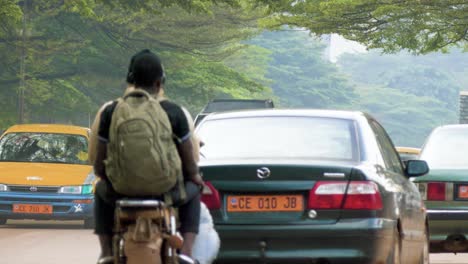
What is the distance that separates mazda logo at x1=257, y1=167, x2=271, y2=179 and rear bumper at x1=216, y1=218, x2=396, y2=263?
310 millimetres


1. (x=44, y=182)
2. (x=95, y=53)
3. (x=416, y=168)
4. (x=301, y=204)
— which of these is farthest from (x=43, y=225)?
(x=95, y=53)

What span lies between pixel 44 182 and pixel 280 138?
38.3ft

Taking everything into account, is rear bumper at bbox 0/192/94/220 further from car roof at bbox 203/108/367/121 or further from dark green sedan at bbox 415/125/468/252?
car roof at bbox 203/108/367/121

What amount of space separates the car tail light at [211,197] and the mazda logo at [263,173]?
11.8 inches

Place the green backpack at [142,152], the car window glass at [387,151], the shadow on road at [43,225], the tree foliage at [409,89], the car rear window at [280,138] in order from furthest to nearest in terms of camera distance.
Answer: the tree foliage at [409,89] < the shadow on road at [43,225] < the car window glass at [387,151] < the car rear window at [280,138] < the green backpack at [142,152]

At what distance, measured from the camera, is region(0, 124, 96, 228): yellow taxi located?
21031 mm

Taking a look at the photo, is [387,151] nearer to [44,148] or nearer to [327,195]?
[327,195]

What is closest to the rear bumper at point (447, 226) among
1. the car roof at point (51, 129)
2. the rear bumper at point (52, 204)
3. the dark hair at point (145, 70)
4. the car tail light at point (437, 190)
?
the car tail light at point (437, 190)

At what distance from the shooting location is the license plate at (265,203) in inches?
370

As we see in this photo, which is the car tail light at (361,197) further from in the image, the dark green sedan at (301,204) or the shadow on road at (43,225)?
the shadow on road at (43,225)

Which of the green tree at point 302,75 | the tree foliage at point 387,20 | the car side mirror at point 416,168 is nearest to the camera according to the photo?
the car side mirror at point 416,168

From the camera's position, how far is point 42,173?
21.6 metres

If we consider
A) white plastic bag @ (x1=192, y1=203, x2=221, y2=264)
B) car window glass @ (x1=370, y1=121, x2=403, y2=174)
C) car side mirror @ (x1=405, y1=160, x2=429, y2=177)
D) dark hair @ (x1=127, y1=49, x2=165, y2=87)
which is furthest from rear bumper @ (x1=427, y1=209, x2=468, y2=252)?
dark hair @ (x1=127, y1=49, x2=165, y2=87)

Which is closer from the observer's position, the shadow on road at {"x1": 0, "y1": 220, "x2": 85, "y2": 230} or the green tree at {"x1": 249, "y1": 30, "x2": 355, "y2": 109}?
the shadow on road at {"x1": 0, "y1": 220, "x2": 85, "y2": 230}
